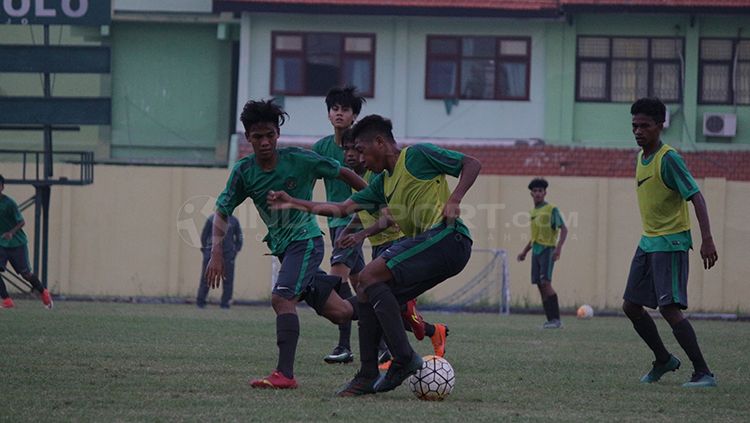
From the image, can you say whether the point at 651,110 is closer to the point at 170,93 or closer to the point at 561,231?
the point at 561,231

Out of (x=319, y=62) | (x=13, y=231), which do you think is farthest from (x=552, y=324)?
(x=319, y=62)

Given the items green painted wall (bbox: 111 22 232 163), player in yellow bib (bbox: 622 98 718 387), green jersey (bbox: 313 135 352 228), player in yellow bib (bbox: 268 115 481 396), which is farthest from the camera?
green painted wall (bbox: 111 22 232 163)

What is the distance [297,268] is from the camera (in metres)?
9.19

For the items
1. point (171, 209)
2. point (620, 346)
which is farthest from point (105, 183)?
point (620, 346)

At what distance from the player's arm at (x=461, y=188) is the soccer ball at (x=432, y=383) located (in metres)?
0.95

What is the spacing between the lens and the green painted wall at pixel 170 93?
1371 inches

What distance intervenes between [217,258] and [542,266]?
11571mm

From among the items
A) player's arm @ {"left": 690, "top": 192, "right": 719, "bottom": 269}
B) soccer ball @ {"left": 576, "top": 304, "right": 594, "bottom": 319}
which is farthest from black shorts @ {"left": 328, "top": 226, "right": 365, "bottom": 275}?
soccer ball @ {"left": 576, "top": 304, "right": 594, "bottom": 319}

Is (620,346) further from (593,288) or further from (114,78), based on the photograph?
(114,78)

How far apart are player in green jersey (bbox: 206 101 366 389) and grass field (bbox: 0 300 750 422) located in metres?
0.72

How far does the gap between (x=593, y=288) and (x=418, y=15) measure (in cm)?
939

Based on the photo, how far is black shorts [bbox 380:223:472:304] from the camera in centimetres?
854

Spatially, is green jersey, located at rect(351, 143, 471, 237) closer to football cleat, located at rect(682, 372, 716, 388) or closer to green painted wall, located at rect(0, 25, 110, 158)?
football cleat, located at rect(682, 372, 716, 388)

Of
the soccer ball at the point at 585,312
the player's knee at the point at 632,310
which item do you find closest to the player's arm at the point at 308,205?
the player's knee at the point at 632,310
